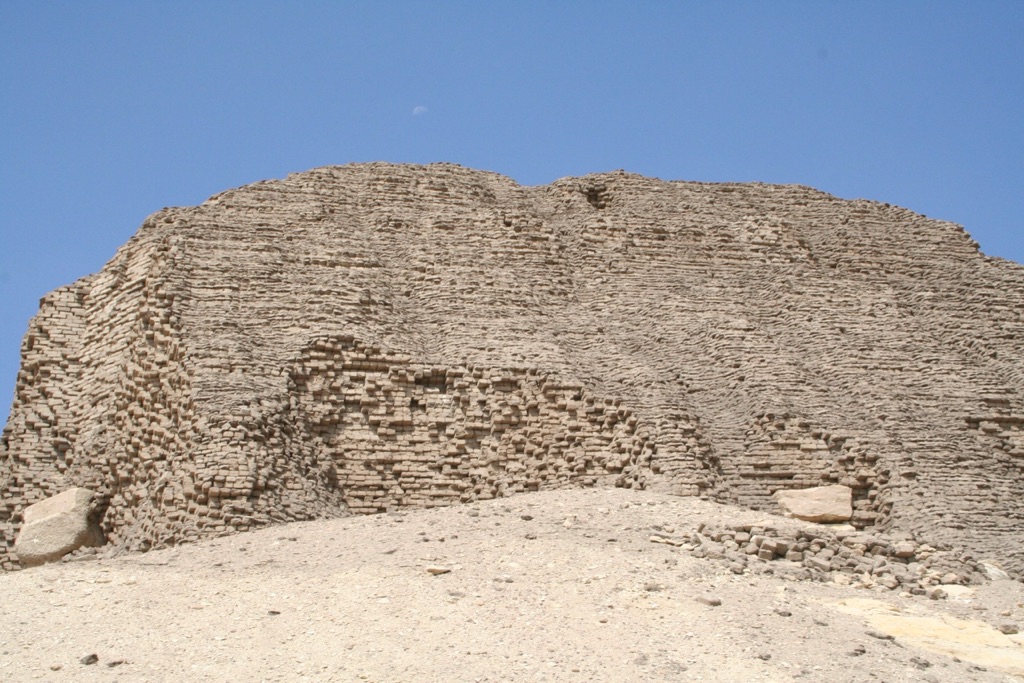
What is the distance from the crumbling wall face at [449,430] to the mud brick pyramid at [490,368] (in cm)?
4

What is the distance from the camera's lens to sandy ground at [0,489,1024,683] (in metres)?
12.8

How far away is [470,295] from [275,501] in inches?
280

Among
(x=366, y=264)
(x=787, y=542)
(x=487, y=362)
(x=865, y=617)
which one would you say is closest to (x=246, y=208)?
(x=366, y=264)

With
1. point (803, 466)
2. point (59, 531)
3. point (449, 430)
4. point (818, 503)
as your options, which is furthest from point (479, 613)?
point (59, 531)

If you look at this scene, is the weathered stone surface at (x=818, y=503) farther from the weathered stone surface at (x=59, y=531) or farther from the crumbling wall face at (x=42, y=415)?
the crumbling wall face at (x=42, y=415)

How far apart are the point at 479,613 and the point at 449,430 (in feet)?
21.7

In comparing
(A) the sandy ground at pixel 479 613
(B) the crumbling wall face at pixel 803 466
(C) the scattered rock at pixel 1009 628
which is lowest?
(C) the scattered rock at pixel 1009 628

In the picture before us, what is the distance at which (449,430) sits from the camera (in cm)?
2047

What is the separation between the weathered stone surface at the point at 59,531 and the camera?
19594mm

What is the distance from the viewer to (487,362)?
69.8 ft

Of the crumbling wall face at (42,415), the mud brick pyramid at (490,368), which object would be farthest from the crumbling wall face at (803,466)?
the crumbling wall face at (42,415)

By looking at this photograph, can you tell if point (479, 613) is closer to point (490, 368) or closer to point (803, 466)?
point (490, 368)

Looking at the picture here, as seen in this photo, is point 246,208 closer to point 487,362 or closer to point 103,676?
point 487,362

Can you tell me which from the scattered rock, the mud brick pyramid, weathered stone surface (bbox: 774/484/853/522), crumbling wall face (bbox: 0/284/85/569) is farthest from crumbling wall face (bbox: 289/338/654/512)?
the scattered rock
